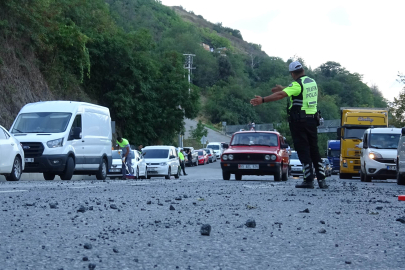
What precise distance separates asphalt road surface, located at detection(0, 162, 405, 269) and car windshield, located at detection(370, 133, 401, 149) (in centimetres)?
1693

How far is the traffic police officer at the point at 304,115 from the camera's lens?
12.3 meters

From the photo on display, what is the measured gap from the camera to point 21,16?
129ft

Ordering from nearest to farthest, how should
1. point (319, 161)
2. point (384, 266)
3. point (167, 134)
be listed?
point (384, 266), point (319, 161), point (167, 134)

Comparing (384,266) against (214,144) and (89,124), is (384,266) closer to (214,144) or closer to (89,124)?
(89,124)

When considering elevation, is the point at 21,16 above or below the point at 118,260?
above

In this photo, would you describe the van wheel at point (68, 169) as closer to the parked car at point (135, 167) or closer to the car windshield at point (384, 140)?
the parked car at point (135, 167)


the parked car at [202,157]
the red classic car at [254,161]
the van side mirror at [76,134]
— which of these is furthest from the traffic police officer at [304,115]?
the parked car at [202,157]

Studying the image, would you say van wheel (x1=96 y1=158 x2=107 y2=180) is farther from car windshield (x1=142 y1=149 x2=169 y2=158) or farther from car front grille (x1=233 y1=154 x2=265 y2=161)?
car windshield (x1=142 y1=149 x2=169 y2=158)

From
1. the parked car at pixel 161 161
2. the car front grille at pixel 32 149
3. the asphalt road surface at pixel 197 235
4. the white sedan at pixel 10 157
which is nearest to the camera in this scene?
the asphalt road surface at pixel 197 235

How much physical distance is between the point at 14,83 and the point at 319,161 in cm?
2888

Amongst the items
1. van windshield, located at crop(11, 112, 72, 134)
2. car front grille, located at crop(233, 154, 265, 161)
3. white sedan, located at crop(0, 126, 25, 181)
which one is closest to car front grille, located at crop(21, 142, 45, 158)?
van windshield, located at crop(11, 112, 72, 134)

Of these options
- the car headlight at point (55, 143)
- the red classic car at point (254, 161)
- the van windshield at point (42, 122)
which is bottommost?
the red classic car at point (254, 161)

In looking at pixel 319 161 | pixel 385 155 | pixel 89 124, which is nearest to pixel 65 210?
pixel 319 161

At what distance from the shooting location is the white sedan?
18391mm
